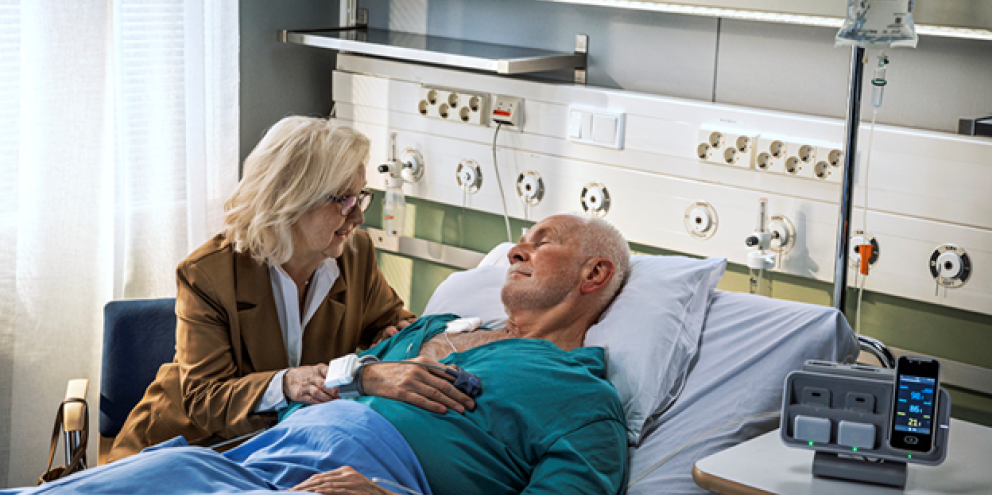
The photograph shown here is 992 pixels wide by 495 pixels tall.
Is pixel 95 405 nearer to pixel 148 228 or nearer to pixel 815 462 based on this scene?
pixel 148 228

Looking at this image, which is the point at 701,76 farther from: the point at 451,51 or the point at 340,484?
the point at 340,484

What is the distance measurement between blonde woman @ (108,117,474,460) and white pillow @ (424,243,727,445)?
386 millimetres

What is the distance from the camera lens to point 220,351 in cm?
210

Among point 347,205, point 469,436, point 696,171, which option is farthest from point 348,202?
point 696,171

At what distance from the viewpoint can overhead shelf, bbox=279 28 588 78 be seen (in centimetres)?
260

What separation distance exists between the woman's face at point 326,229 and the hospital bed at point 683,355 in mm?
379

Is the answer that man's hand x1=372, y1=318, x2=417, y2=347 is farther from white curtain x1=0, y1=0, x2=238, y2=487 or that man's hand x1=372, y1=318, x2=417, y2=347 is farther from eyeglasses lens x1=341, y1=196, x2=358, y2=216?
white curtain x1=0, y1=0, x2=238, y2=487

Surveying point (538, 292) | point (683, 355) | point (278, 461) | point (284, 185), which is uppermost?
point (284, 185)

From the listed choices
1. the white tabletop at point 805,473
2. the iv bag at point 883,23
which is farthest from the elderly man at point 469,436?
the iv bag at point 883,23

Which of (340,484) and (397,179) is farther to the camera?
(397,179)

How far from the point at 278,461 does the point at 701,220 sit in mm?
1281

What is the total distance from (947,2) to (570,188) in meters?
1.09

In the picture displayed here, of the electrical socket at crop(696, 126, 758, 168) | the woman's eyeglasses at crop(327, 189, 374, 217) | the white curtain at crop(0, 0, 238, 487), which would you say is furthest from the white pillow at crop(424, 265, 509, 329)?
the white curtain at crop(0, 0, 238, 487)

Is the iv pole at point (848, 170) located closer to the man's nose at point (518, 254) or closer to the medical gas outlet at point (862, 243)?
the medical gas outlet at point (862, 243)
